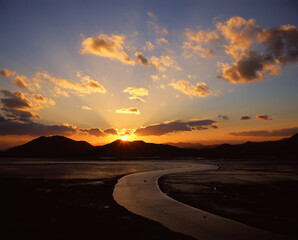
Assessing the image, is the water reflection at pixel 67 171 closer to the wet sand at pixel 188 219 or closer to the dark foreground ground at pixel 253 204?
the wet sand at pixel 188 219

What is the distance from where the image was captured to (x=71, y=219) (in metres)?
10.6

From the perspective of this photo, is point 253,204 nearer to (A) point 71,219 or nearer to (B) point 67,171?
(A) point 71,219

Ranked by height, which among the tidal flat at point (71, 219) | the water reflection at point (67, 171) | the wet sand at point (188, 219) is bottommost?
the wet sand at point (188, 219)

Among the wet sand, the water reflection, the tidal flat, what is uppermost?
the water reflection

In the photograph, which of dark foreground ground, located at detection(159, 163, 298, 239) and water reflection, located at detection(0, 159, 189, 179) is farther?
water reflection, located at detection(0, 159, 189, 179)

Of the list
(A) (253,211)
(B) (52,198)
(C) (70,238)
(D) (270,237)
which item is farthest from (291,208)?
(B) (52,198)

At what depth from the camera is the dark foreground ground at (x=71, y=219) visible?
8.73m

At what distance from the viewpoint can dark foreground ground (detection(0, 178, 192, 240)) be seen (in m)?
8.73

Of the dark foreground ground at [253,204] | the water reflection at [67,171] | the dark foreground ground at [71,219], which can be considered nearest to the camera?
the dark foreground ground at [71,219]

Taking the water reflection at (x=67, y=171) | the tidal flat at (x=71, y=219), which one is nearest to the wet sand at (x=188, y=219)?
the tidal flat at (x=71, y=219)

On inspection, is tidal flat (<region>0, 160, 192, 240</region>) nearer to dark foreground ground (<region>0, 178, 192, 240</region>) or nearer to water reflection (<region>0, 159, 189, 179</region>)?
dark foreground ground (<region>0, 178, 192, 240</region>)

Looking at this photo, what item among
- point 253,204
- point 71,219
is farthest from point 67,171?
point 253,204

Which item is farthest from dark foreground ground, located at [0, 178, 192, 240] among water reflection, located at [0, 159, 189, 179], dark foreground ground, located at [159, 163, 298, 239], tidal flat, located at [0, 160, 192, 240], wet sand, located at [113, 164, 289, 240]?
water reflection, located at [0, 159, 189, 179]

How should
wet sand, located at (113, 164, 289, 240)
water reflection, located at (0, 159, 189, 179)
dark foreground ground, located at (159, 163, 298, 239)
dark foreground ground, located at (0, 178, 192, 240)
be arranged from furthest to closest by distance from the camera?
water reflection, located at (0, 159, 189, 179) < dark foreground ground, located at (159, 163, 298, 239) < wet sand, located at (113, 164, 289, 240) < dark foreground ground, located at (0, 178, 192, 240)
